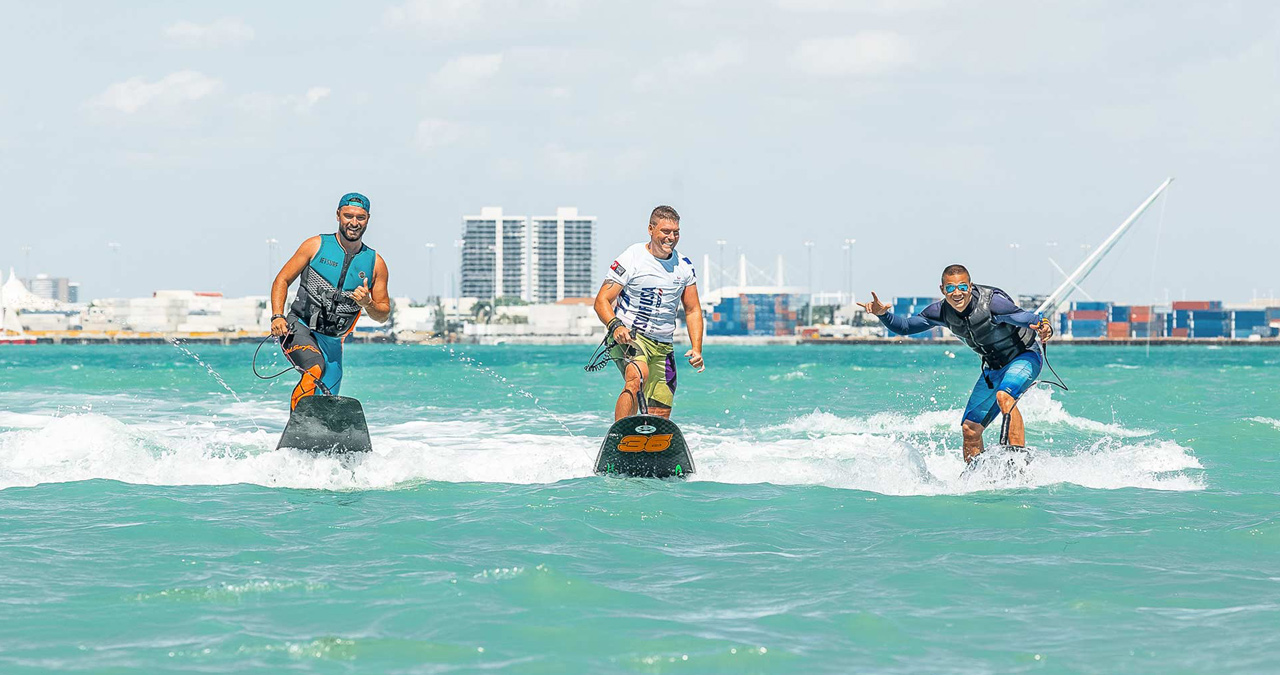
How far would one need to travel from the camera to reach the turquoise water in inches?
204

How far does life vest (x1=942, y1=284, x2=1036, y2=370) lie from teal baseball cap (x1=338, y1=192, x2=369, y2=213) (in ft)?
14.6

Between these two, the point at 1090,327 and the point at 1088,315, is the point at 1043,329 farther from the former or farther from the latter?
the point at 1090,327

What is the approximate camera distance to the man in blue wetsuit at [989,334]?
972 cm

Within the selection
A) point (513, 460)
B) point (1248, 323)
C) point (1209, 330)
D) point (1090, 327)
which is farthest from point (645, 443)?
point (1248, 323)

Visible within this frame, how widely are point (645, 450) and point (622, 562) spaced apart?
317 centimetres

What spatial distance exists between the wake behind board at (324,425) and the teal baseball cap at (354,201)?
147 cm

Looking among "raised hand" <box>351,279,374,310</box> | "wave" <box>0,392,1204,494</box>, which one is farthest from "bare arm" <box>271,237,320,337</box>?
"wave" <box>0,392,1204,494</box>

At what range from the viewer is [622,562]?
6.80 m

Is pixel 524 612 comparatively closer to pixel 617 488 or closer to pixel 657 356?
pixel 617 488

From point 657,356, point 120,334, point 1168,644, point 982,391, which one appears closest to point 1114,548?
point 1168,644

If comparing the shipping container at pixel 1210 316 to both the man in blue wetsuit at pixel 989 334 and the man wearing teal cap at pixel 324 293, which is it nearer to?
the man in blue wetsuit at pixel 989 334

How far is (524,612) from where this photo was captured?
226 inches

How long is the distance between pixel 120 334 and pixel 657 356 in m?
202

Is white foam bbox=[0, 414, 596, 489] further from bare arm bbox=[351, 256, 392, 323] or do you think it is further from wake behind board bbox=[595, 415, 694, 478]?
Answer: bare arm bbox=[351, 256, 392, 323]
